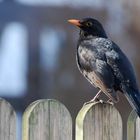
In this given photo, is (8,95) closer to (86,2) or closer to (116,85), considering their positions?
(86,2)

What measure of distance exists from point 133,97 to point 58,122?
918mm

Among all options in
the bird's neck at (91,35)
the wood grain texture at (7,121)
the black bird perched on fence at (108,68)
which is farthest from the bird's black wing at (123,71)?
the wood grain texture at (7,121)

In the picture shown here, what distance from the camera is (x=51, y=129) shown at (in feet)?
14.3

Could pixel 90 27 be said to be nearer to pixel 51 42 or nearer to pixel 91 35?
pixel 91 35

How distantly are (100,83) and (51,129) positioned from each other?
1206 mm

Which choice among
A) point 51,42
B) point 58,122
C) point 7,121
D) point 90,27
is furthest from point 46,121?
point 51,42

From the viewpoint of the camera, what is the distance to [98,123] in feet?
14.8

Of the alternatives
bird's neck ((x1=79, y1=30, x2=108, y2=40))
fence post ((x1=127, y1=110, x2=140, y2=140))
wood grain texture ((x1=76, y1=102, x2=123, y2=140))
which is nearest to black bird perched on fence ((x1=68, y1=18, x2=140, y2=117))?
bird's neck ((x1=79, y1=30, x2=108, y2=40))

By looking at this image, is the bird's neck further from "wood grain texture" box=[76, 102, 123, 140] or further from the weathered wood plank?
the weathered wood plank

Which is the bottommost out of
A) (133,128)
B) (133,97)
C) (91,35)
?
(133,128)

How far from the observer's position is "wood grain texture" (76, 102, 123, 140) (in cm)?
443

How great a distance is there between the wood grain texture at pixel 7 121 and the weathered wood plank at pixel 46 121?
0.23 ft

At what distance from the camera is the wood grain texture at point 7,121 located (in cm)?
425

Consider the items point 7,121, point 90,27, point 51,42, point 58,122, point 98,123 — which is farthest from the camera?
point 51,42
